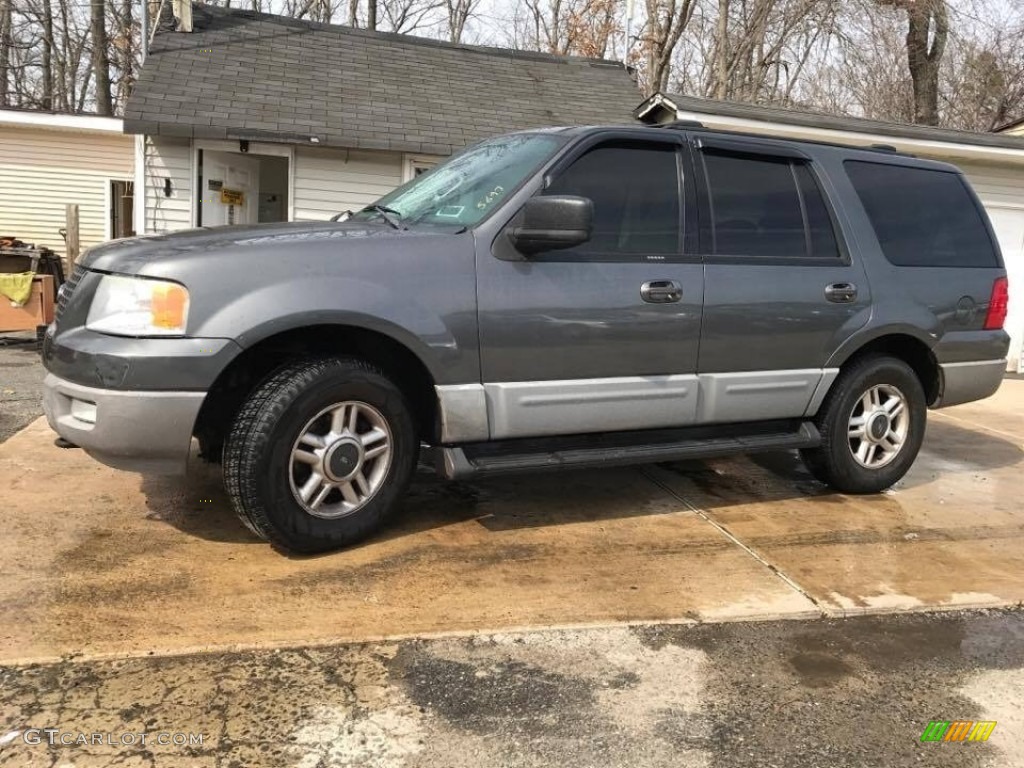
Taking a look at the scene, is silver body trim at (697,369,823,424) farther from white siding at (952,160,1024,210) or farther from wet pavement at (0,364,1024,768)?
white siding at (952,160,1024,210)

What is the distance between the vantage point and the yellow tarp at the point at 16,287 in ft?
29.7

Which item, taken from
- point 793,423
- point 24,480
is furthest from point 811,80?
point 24,480

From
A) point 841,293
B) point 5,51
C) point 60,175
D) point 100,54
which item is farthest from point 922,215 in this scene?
point 5,51

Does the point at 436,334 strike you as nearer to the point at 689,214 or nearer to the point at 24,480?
the point at 689,214

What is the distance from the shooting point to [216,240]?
11.4ft

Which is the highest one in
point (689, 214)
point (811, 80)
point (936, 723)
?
point (811, 80)

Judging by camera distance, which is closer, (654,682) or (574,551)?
(654,682)

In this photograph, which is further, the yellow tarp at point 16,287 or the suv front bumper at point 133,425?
the yellow tarp at point 16,287

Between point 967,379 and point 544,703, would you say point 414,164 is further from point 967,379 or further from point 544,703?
point 544,703

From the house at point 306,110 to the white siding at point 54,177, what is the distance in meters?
4.21

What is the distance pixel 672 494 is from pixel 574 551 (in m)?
1.19

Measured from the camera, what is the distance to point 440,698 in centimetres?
264

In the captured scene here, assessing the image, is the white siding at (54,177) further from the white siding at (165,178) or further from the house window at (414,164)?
the house window at (414,164)

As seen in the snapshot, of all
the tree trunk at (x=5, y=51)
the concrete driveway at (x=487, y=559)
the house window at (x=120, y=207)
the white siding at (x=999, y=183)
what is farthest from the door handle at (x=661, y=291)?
the tree trunk at (x=5, y=51)
